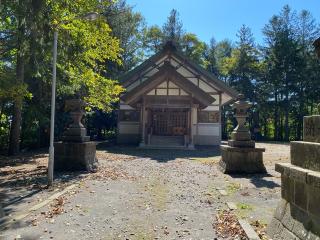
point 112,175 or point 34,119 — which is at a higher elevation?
point 34,119

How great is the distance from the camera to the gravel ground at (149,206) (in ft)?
21.5

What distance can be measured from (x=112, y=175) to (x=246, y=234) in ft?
25.8

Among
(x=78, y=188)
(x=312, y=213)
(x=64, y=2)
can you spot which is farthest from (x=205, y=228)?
(x=64, y=2)

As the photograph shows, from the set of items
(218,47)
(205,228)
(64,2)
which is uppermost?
(218,47)

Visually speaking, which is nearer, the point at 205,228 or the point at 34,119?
the point at 205,228

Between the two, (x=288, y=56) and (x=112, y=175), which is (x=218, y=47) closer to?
(x=288, y=56)

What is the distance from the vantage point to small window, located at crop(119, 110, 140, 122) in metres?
29.4

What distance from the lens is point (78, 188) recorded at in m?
10.6

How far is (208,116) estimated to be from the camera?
29.1 m

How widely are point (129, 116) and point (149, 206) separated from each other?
69.5 ft

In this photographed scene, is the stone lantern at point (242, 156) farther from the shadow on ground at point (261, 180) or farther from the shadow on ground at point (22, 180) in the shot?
the shadow on ground at point (22, 180)

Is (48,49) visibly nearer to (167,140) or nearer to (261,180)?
(261,180)

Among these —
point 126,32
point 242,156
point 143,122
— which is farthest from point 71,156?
point 126,32

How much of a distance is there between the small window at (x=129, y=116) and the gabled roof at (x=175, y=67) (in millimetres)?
1978
